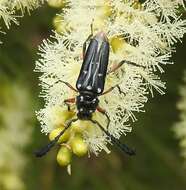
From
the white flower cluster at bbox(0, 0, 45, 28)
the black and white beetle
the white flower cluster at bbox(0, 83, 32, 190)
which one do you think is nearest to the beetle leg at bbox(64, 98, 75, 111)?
the black and white beetle

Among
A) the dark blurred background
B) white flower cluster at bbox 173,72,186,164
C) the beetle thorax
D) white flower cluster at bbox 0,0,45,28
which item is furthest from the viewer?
the dark blurred background

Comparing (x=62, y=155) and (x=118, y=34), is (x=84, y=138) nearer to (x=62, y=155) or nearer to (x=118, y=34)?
(x=62, y=155)

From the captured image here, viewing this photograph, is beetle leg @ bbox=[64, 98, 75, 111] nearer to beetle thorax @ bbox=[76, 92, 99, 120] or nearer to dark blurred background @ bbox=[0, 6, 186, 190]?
beetle thorax @ bbox=[76, 92, 99, 120]

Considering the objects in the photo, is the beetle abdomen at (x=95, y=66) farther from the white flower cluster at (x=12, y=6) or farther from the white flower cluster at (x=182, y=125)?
the white flower cluster at (x=182, y=125)

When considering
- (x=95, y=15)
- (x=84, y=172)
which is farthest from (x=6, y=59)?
(x=95, y=15)

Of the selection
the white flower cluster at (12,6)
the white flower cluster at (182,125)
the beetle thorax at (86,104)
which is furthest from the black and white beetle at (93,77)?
the white flower cluster at (182,125)
